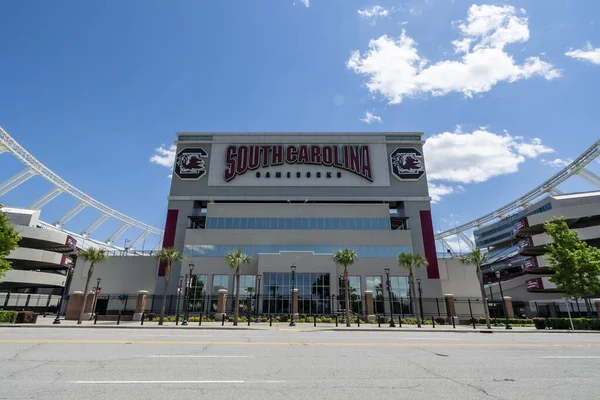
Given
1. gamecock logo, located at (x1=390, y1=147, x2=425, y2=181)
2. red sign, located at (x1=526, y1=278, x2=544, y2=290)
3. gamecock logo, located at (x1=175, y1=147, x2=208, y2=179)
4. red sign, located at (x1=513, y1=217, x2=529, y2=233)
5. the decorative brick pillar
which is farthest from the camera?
gamecock logo, located at (x1=175, y1=147, x2=208, y2=179)

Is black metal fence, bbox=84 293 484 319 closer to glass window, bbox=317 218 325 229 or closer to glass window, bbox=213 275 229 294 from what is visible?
glass window, bbox=213 275 229 294

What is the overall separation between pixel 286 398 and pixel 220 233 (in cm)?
4574

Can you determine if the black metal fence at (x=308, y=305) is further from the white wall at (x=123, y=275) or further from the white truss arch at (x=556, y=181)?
the white truss arch at (x=556, y=181)

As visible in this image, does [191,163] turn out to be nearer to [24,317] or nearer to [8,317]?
[24,317]

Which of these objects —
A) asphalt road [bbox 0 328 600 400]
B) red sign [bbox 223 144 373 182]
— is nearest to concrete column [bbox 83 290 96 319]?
red sign [bbox 223 144 373 182]

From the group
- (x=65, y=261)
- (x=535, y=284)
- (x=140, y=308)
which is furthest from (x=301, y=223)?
(x=65, y=261)

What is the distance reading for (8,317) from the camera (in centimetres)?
3038

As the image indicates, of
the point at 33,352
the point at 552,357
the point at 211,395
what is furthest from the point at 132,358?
the point at 552,357

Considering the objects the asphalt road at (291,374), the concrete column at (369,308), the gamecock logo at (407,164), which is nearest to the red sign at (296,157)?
the gamecock logo at (407,164)

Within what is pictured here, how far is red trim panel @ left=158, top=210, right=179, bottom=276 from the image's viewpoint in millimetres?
51078

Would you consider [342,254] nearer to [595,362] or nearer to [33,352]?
[595,362]

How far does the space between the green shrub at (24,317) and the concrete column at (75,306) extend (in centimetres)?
934

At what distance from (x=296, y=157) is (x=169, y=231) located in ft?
83.2

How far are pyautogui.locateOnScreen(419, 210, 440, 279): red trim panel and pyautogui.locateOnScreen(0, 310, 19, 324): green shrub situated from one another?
5061cm
